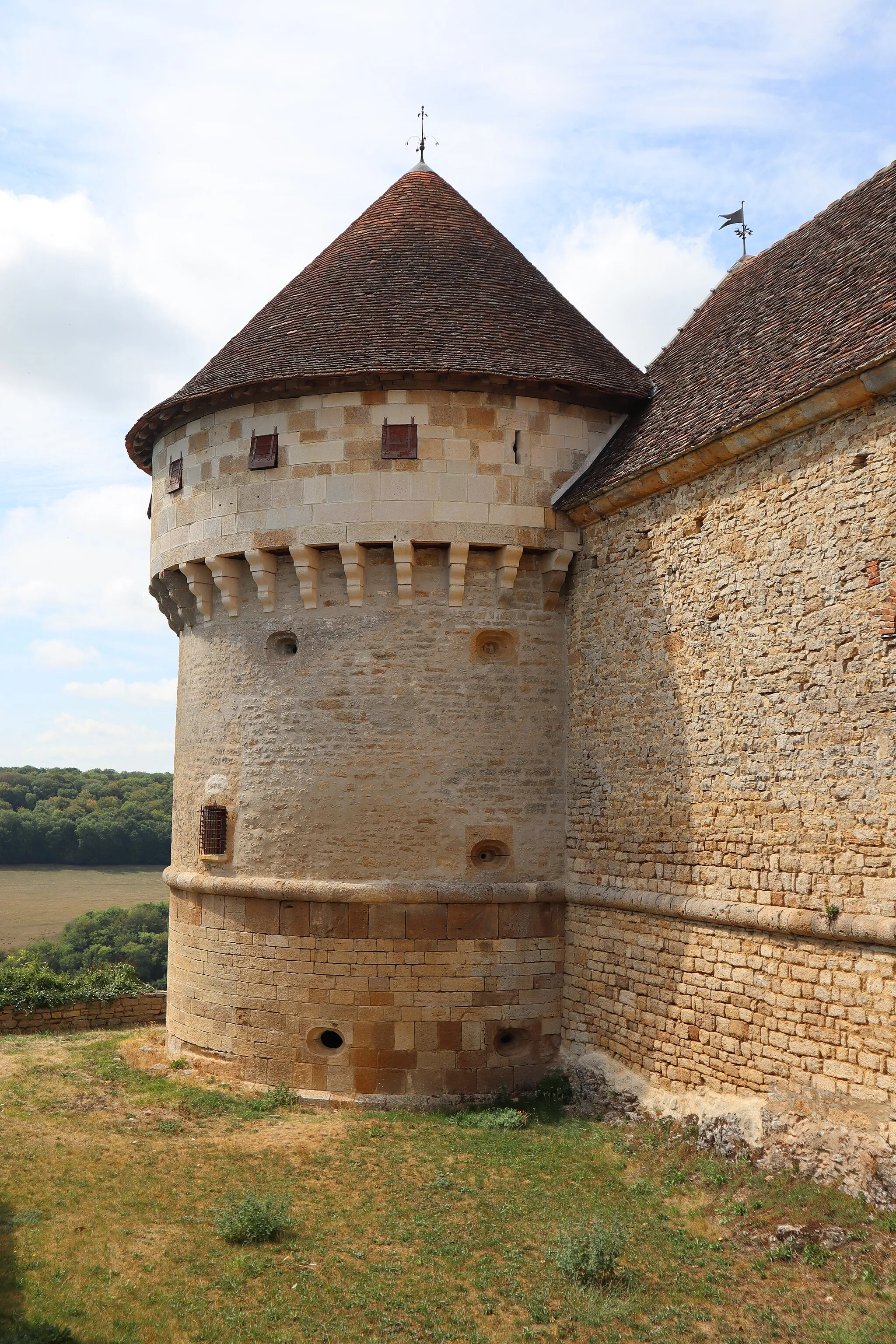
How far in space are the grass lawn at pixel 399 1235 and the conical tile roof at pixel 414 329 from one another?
767 centimetres

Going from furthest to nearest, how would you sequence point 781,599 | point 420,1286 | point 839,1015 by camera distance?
point 781,599, point 839,1015, point 420,1286

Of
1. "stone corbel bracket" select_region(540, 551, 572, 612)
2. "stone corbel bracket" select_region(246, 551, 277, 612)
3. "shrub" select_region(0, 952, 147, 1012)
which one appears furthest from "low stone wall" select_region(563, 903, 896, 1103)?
"shrub" select_region(0, 952, 147, 1012)

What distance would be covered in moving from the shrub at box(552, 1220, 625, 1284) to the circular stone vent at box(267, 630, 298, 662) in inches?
261

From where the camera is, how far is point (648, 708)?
10336 millimetres

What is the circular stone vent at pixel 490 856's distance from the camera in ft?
37.2

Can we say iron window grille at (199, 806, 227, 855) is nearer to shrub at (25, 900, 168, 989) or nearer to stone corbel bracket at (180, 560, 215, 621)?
stone corbel bracket at (180, 560, 215, 621)

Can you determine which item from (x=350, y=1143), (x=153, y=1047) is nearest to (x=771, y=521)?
(x=350, y=1143)

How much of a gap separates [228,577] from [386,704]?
2517mm

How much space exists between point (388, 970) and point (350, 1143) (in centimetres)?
178

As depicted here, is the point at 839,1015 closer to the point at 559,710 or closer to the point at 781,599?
the point at 781,599

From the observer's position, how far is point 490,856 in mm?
11477

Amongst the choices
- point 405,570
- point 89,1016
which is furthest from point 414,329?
point 89,1016

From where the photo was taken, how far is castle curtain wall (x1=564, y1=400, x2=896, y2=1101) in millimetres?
7793

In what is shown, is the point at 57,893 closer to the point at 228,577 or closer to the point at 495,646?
the point at 228,577
